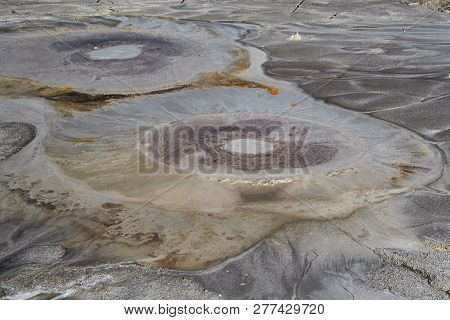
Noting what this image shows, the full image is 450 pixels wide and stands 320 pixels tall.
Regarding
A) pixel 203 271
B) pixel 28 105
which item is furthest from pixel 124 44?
pixel 203 271

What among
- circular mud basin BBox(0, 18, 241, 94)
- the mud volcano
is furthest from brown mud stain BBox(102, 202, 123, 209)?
circular mud basin BBox(0, 18, 241, 94)

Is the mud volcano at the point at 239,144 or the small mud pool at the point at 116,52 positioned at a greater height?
the small mud pool at the point at 116,52

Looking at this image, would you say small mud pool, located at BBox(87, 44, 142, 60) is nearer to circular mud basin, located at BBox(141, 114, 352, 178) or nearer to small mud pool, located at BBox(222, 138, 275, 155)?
circular mud basin, located at BBox(141, 114, 352, 178)

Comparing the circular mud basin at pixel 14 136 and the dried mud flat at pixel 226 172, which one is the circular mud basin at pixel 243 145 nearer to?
the dried mud flat at pixel 226 172

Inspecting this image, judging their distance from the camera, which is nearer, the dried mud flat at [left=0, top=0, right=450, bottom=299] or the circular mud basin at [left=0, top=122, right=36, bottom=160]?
the dried mud flat at [left=0, top=0, right=450, bottom=299]

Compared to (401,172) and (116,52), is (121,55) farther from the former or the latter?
(401,172)

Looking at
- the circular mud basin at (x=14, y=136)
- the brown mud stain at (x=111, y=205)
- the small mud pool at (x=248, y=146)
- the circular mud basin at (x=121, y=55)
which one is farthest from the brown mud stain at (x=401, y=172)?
the circular mud basin at (x=14, y=136)
